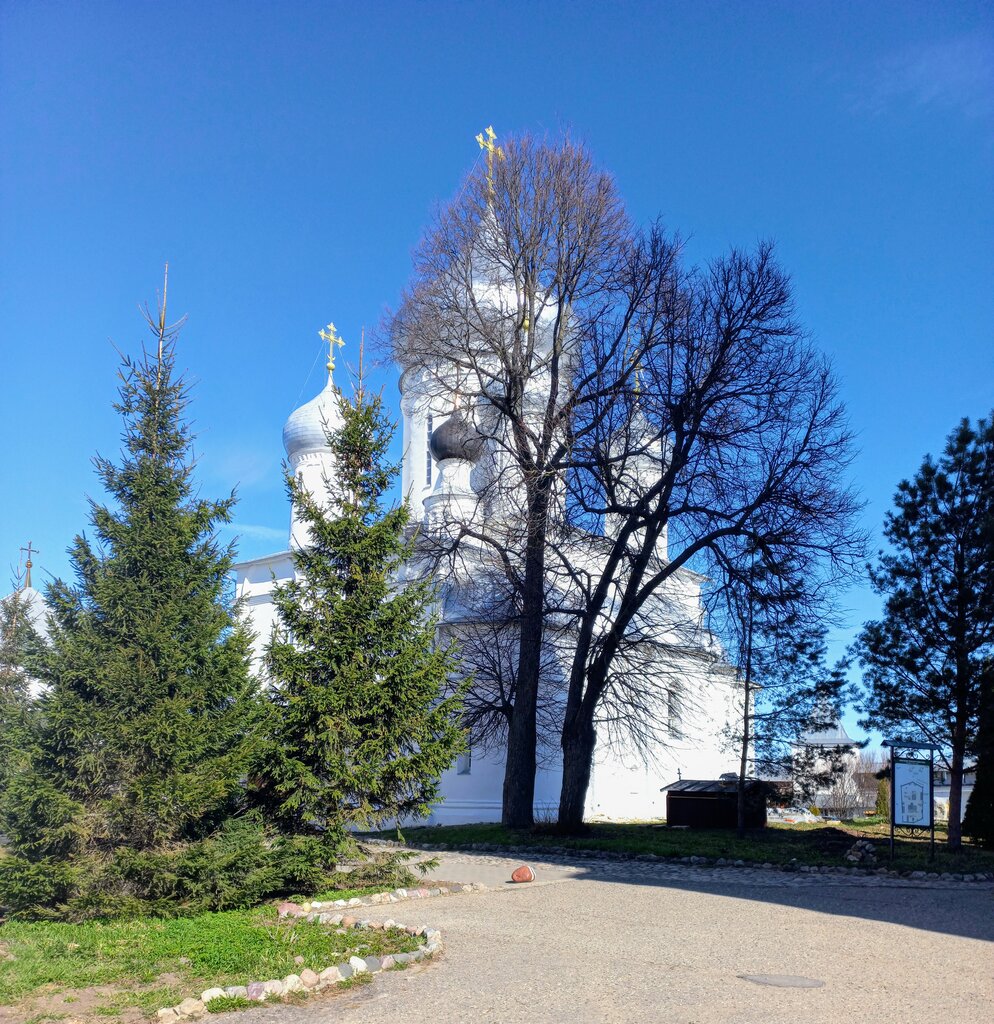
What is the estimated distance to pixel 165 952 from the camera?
8148mm

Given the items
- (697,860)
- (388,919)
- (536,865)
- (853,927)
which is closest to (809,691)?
(697,860)

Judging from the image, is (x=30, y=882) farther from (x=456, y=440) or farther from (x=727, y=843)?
(x=456, y=440)

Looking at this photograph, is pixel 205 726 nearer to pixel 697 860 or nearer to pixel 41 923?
pixel 41 923

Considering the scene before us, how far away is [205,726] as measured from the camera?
34.0ft

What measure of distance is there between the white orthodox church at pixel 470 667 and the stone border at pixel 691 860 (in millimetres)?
5421

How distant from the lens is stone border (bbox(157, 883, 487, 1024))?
6.40 m

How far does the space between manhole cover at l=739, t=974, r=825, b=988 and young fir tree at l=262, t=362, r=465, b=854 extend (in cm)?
544

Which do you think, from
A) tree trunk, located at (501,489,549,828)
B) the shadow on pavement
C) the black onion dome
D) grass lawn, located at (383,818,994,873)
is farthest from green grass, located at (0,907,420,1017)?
the black onion dome

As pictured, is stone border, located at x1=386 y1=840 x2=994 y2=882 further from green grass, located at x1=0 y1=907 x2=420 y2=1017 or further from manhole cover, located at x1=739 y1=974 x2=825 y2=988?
green grass, located at x1=0 y1=907 x2=420 y2=1017

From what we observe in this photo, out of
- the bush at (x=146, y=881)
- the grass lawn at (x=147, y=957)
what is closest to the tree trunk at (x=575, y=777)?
the bush at (x=146, y=881)

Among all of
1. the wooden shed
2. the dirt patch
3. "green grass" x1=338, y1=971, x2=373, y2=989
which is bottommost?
the dirt patch

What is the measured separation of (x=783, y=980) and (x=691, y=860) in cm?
862

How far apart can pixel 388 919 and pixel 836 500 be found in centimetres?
1165

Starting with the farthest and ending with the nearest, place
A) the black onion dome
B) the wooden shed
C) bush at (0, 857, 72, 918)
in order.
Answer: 1. the wooden shed
2. the black onion dome
3. bush at (0, 857, 72, 918)
